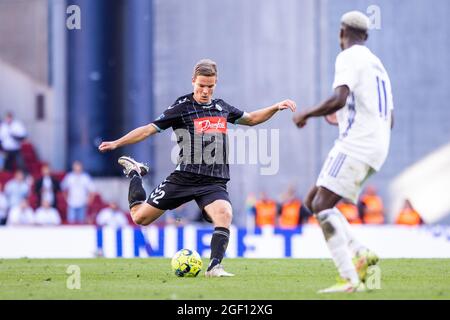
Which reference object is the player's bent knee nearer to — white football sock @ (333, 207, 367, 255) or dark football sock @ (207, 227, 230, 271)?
Result: dark football sock @ (207, 227, 230, 271)

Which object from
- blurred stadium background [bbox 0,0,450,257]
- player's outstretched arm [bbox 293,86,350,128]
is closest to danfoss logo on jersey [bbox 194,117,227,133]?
player's outstretched arm [bbox 293,86,350,128]

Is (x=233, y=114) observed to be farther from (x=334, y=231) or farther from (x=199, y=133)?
(x=334, y=231)

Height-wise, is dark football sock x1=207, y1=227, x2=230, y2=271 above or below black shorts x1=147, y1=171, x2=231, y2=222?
below

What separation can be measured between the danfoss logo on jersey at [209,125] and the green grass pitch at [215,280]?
1.63 metres

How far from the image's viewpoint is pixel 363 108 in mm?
9445

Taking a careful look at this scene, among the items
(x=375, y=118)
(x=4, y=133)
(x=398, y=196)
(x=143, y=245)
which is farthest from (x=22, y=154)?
(x=375, y=118)

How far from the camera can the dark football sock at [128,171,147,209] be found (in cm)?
1250

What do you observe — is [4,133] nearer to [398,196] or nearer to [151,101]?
[151,101]

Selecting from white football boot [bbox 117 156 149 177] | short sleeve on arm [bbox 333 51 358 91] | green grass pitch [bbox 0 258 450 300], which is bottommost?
green grass pitch [bbox 0 258 450 300]

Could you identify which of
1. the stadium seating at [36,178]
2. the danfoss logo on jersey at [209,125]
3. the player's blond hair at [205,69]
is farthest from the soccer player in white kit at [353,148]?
the stadium seating at [36,178]

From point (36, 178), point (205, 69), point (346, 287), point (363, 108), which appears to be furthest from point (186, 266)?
point (36, 178)

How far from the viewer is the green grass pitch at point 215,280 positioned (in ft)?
31.4

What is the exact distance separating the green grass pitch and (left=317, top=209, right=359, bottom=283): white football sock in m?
0.20
